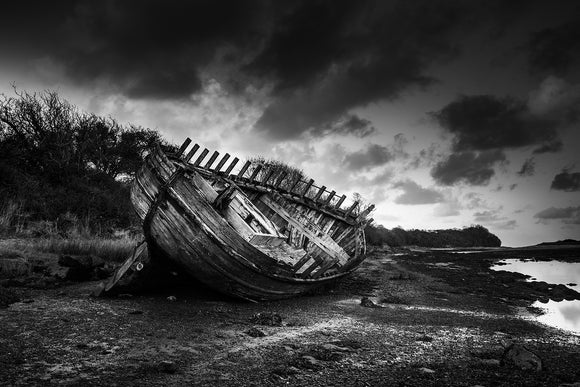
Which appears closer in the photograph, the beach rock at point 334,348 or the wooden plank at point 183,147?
the beach rock at point 334,348

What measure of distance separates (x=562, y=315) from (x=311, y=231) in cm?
723

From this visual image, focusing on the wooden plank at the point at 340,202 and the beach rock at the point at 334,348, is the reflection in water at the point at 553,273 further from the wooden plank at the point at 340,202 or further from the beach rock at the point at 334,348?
the beach rock at the point at 334,348

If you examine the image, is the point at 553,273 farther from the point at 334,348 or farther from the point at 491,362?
the point at 334,348

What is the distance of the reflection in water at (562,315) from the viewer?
670 centimetres

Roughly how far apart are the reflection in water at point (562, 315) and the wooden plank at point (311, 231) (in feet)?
18.6

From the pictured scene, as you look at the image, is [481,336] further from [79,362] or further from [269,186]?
[269,186]

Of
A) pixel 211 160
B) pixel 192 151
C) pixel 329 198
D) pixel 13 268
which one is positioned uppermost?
pixel 211 160

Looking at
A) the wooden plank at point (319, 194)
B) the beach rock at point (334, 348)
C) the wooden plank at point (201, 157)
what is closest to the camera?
the beach rock at point (334, 348)

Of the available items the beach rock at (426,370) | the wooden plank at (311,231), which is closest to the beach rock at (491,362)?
the beach rock at (426,370)

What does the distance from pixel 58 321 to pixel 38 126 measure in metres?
22.2

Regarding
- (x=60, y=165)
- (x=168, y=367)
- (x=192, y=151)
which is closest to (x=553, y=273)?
(x=192, y=151)

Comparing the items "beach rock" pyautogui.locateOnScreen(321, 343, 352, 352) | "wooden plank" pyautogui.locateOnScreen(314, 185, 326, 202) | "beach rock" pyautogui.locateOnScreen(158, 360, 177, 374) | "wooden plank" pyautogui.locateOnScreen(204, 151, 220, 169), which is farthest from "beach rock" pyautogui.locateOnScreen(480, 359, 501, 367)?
"wooden plank" pyautogui.locateOnScreen(314, 185, 326, 202)

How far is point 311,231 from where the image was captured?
12414mm

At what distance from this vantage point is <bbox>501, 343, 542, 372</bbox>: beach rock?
3729 mm
